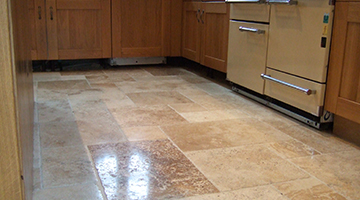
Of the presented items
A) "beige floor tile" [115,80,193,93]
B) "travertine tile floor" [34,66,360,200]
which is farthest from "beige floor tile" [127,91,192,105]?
"beige floor tile" [115,80,193,93]

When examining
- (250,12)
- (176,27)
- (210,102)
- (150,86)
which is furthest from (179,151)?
(176,27)

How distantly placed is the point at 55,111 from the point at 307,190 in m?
1.61

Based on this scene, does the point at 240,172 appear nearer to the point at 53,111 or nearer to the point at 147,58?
the point at 53,111

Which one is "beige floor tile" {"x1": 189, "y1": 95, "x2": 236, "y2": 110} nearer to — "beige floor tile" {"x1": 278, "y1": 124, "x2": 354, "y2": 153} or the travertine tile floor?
the travertine tile floor

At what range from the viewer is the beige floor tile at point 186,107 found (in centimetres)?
251

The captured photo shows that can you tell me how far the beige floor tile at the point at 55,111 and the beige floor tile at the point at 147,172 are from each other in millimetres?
535

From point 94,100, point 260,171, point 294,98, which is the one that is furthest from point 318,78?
point 94,100

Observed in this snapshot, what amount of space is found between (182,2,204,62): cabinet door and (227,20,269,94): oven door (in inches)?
28.8

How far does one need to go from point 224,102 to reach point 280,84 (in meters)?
0.49

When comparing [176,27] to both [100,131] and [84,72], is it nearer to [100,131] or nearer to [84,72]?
[84,72]

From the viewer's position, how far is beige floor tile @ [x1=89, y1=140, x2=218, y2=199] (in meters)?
1.42

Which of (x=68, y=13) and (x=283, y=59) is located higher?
(x=68, y=13)

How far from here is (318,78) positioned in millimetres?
2059

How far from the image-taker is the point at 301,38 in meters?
2.16
